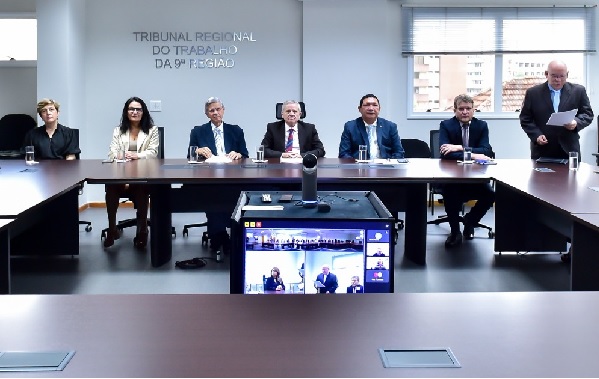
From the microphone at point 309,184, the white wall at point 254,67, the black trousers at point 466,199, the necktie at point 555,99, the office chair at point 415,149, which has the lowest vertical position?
the black trousers at point 466,199

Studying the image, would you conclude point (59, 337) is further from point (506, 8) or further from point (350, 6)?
point (506, 8)

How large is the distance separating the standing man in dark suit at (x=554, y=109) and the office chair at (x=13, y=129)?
5432 millimetres

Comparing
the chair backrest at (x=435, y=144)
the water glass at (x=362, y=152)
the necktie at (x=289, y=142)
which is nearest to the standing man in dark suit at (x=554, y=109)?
the chair backrest at (x=435, y=144)

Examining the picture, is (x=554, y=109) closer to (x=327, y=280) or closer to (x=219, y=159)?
(x=219, y=159)


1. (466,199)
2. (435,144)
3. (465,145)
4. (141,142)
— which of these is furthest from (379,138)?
(141,142)

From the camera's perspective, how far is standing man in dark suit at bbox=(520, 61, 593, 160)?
5730 millimetres

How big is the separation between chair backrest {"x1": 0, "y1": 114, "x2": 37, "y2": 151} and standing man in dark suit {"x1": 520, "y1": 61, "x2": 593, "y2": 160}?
5.44 metres

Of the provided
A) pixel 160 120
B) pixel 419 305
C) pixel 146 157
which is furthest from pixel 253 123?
pixel 419 305

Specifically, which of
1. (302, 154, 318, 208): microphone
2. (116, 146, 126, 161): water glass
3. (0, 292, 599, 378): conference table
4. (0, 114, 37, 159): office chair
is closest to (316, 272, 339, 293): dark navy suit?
(0, 292, 599, 378): conference table

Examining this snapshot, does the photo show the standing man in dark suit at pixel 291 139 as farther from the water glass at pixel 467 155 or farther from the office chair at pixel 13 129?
the office chair at pixel 13 129

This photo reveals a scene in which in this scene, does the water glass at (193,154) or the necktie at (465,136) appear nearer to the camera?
the water glass at (193,154)

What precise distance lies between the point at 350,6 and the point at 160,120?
99.7 inches

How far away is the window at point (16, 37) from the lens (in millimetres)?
8102

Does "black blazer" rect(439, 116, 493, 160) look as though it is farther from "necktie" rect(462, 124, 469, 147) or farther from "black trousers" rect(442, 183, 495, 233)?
"black trousers" rect(442, 183, 495, 233)
